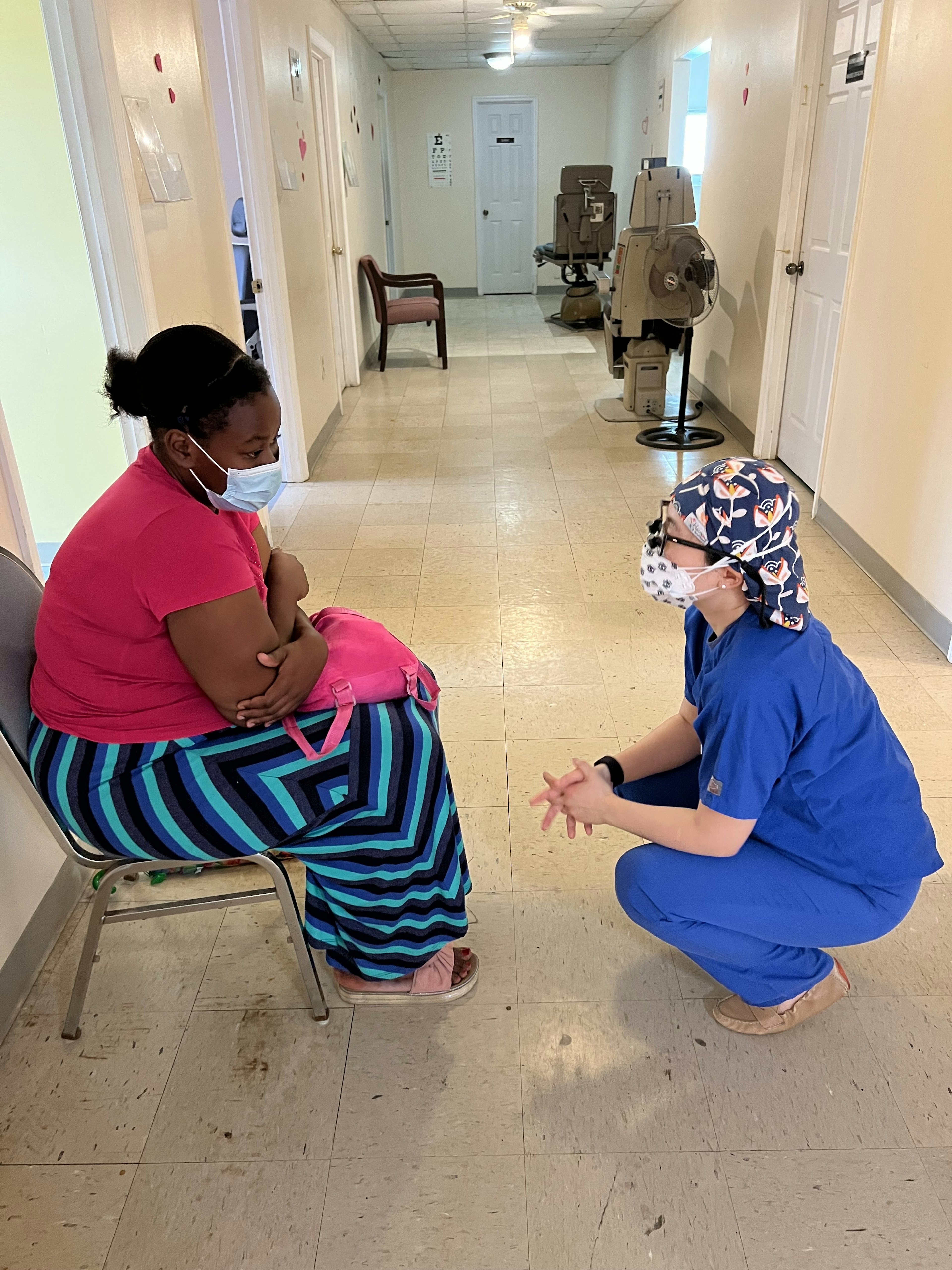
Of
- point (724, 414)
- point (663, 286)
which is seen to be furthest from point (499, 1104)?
point (724, 414)

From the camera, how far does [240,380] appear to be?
128 cm

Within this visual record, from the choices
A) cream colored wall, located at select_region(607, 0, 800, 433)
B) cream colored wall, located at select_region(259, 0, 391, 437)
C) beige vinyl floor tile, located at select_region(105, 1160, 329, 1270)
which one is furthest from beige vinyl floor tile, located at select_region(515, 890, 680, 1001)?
cream colored wall, located at select_region(607, 0, 800, 433)

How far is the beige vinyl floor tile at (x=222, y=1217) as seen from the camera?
1.24 metres

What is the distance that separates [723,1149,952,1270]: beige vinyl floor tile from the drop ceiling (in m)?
6.53

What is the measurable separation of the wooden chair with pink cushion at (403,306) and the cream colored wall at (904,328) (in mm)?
4025

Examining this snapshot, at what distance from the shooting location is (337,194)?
A: 584 centimetres

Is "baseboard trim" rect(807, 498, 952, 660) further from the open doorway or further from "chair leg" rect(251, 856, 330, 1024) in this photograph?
the open doorway

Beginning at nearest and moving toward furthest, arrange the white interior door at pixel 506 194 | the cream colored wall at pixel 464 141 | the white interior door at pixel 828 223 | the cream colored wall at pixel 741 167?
the white interior door at pixel 828 223, the cream colored wall at pixel 741 167, the cream colored wall at pixel 464 141, the white interior door at pixel 506 194

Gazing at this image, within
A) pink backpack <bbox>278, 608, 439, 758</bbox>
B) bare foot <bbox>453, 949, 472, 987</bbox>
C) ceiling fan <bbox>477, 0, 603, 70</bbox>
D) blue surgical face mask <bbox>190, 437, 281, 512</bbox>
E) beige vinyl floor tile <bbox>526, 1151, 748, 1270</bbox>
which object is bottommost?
beige vinyl floor tile <bbox>526, 1151, 748, 1270</bbox>

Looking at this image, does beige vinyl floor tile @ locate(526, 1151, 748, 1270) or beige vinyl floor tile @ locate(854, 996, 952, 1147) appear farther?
beige vinyl floor tile @ locate(854, 996, 952, 1147)

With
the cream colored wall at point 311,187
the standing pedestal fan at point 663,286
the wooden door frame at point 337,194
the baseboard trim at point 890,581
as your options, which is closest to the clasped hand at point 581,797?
the baseboard trim at point 890,581

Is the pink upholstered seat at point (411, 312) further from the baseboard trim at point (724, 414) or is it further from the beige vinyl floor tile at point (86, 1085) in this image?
the beige vinyl floor tile at point (86, 1085)

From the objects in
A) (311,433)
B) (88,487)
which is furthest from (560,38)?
(88,487)

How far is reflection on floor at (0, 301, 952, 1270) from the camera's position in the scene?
1.26 m
